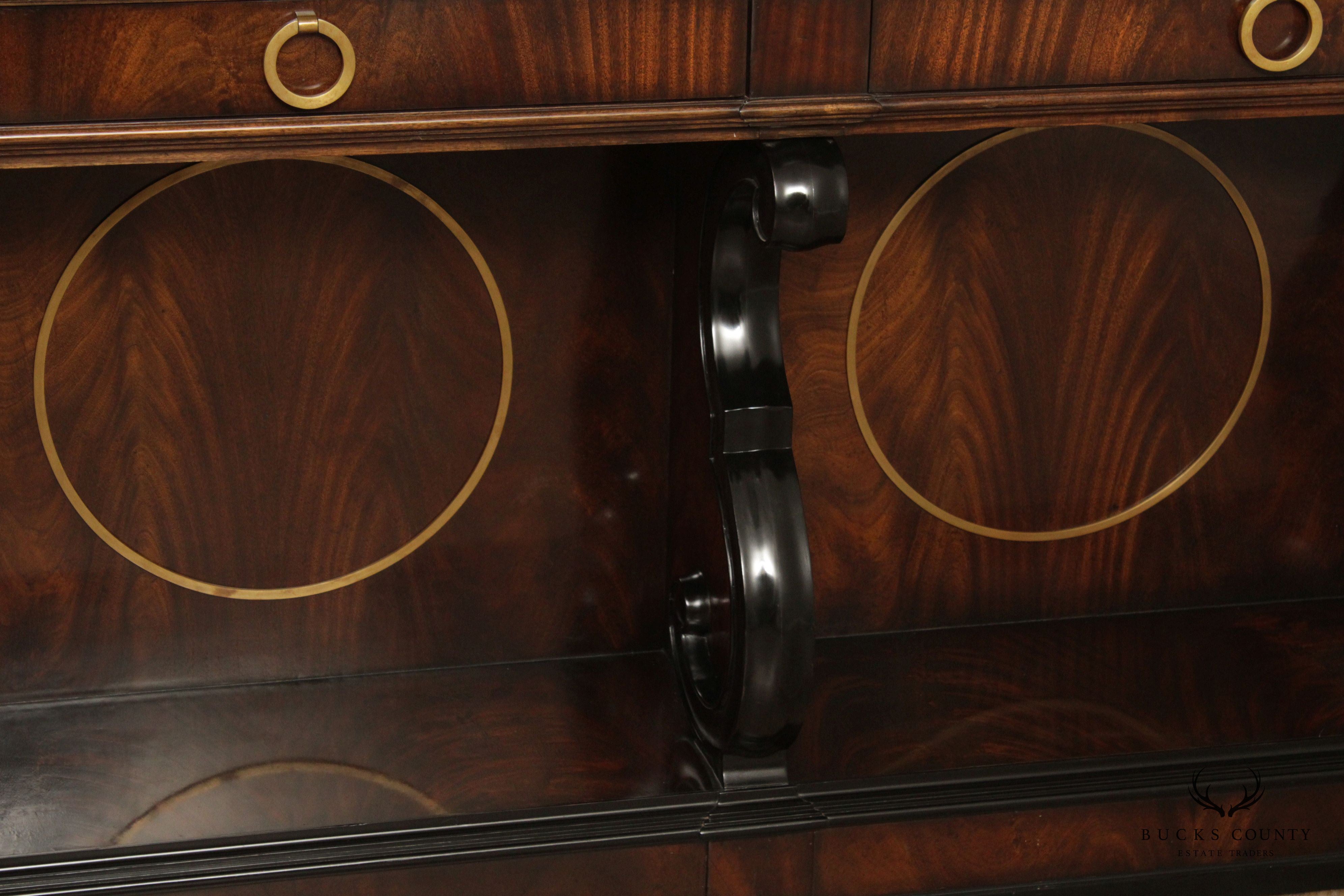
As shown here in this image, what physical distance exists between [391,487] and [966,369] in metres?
0.47

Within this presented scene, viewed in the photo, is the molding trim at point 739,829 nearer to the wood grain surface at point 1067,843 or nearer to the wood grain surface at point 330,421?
the wood grain surface at point 1067,843

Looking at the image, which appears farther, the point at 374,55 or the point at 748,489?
the point at 748,489

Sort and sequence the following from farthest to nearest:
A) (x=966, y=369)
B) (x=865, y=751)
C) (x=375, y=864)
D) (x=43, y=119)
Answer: (x=966, y=369)
(x=865, y=751)
(x=375, y=864)
(x=43, y=119)

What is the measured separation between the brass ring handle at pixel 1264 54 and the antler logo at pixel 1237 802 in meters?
0.49

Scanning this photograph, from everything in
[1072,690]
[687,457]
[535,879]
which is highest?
[687,457]

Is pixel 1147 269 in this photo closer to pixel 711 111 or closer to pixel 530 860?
pixel 711 111

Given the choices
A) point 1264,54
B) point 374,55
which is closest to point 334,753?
point 374,55

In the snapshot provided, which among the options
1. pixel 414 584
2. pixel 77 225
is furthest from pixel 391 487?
pixel 77 225

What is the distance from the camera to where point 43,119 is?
756 mm

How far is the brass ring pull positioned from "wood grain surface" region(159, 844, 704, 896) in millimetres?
489

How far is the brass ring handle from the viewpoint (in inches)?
34.5

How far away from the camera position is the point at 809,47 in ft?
2.73

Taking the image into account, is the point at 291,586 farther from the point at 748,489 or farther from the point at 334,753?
the point at 748,489

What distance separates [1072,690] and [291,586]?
610 mm
